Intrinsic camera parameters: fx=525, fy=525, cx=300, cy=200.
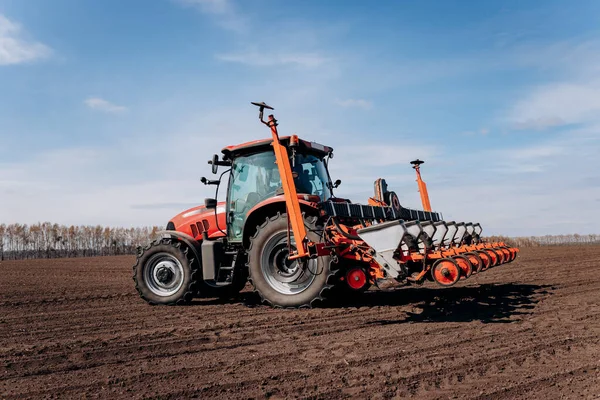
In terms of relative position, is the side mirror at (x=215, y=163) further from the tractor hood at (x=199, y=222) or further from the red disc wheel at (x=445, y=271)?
the red disc wheel at (x=445, y=271)

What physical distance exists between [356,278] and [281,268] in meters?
1.30

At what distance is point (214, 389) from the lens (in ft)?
12.7

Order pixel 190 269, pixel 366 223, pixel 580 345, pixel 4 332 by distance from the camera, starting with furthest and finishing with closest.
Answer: pixel 190 269 < pixel 366 223 < pixel 4 332 < pixel 580 345

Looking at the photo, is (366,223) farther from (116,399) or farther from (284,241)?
(116,399)

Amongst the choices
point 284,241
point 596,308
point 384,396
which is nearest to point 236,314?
point 284,241

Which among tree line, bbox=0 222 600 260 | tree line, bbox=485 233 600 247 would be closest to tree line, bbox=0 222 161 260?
tree line, bbox=0 222 600 260

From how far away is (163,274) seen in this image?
28.5ft

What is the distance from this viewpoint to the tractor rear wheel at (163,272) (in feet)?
28.0

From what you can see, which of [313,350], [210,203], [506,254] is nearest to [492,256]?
[506,254]

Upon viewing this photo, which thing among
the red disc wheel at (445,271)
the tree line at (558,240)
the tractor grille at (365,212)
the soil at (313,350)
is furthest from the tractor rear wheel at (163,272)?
the tree line at (558,240)

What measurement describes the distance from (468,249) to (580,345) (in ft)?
10.4

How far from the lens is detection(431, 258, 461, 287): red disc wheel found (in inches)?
246

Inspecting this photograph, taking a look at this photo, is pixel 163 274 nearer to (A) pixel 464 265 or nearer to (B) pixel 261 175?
(B) pixel 261 175

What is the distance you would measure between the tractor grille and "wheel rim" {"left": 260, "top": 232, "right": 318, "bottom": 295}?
2.37 feet
